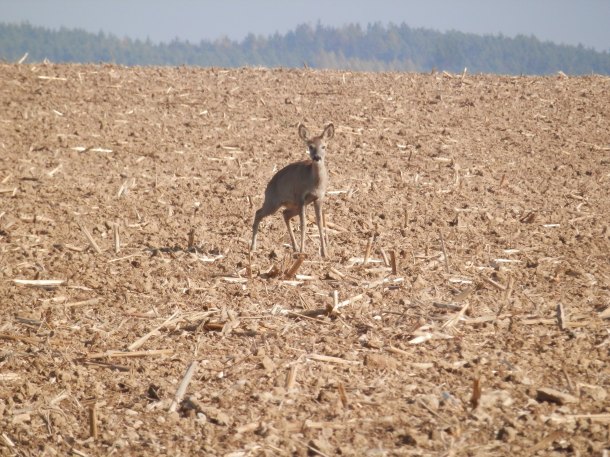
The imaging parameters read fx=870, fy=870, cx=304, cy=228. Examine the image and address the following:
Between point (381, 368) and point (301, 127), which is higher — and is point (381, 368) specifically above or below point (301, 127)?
below

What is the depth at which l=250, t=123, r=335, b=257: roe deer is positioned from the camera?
1197 centimetres

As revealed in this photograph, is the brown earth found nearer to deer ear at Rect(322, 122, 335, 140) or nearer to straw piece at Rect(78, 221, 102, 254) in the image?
straw piece at Rect(78, 221, 102, 254)

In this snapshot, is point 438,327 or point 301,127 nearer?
point 438,327

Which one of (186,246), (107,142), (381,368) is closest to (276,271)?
(186,246)

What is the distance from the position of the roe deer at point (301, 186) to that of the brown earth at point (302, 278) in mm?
519

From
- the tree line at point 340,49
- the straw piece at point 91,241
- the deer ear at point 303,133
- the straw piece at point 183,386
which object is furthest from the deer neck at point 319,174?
the tree line at point 340,49

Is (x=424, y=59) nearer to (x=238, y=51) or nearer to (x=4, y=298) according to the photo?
(x=238, y=51)

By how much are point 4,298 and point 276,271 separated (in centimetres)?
305

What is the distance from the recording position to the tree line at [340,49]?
4395 inches

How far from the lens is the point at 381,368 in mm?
7551

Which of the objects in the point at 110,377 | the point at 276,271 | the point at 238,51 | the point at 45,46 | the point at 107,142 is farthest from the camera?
the point at 238,51

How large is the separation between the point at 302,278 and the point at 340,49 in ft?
457

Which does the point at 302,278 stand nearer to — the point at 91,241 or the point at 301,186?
the point at 301,186

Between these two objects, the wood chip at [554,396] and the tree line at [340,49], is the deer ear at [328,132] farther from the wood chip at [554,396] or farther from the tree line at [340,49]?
the tree line at [340,49]
